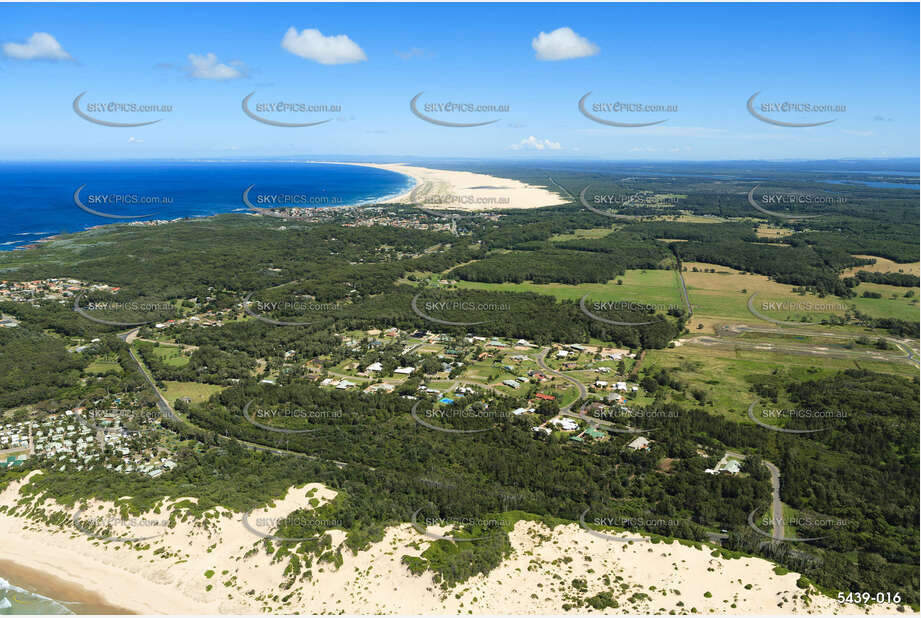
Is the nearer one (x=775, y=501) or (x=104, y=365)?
(x=775, y=501)

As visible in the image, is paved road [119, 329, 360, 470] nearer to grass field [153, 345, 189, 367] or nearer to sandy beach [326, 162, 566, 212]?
grass field [153, 345, 189, 367]

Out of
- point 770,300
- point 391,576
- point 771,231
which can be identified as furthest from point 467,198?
point 391,576

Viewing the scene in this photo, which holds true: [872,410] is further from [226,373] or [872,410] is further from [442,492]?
[226,373]

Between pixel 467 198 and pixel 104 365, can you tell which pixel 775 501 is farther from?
pixel 467 198

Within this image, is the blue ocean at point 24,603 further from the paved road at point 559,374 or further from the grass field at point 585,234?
the grass field at point 585,234

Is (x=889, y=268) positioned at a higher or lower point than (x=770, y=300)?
higher
